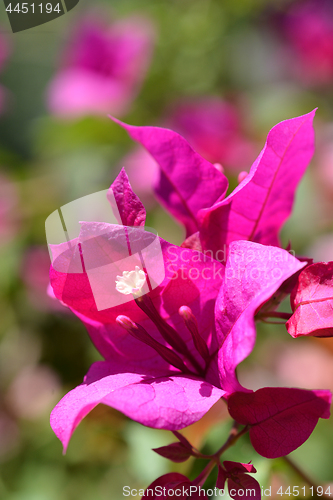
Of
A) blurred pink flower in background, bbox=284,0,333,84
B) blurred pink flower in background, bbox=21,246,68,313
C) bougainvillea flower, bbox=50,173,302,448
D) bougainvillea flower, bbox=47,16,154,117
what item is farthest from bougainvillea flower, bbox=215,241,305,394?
blurred pink flower in background, bbox=284,0,333,84

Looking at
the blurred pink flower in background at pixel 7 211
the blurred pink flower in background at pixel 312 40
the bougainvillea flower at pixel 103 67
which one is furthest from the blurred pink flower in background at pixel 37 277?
the blurred pink flower in background at pixel 312 40

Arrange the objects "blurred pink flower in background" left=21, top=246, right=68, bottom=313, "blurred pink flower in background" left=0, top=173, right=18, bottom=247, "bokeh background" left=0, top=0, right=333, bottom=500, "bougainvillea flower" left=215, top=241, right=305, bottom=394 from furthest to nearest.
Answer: "blurred pink flower in background" left=0, top=173, right=18, bottom=247, "blurred pink flower in background" left=21, top=246, right=68, bottom=313, "bokeh background" left=0, top=0, right=333, bottom=500, "bougainvillea flower" left=215, top=241, right=305, bottom=394

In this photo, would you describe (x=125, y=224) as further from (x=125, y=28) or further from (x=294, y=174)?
(x=125, y=28)

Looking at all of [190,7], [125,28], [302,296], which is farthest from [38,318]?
[190,7]

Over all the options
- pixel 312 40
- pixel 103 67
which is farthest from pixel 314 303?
pixel 312 40

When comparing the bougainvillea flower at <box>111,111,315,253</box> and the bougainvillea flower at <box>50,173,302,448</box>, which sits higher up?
the bougainvillea flower at <box>111,111,315,253</box>

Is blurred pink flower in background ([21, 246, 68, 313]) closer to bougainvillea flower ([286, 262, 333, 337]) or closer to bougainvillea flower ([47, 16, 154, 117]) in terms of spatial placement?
bougainvillea flower ([47, 16, 154, 117])

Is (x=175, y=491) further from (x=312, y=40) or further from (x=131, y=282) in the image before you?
(x=312, y=40)

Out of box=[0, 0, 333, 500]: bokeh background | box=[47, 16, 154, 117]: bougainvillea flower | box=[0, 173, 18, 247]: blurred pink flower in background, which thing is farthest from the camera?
box=[47, 16, 154, 117]: bougainvillea flower
